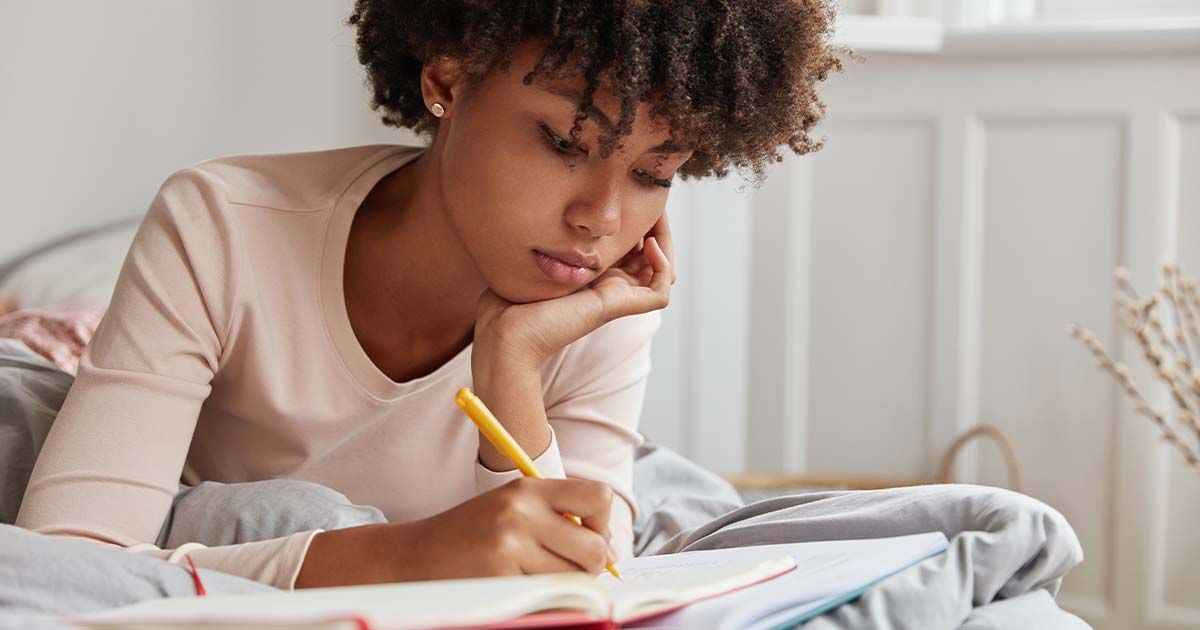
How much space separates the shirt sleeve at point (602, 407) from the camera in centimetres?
129

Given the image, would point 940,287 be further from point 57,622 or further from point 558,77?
point 57,622

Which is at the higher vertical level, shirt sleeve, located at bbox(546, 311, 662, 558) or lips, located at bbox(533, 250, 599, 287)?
lips, located at bbox(533, 250, 599, 287)

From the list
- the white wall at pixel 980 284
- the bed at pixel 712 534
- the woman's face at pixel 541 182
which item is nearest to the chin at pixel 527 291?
the woman's face at pixel 541 182

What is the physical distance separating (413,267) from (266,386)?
19cm

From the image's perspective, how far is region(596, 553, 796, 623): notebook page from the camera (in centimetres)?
72

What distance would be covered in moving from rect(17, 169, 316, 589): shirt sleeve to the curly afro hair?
267mm

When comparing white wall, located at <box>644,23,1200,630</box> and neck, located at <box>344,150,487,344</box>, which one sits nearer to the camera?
neck, located at <box>344,150,487,344</box>

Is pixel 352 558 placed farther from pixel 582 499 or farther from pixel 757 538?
pixel 757 538

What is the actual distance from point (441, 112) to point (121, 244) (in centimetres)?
121

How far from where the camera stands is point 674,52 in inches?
40.1

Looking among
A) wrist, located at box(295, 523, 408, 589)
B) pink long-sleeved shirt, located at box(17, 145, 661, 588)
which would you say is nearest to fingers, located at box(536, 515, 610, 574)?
wrist, located at box(295, 523, 408, 589)

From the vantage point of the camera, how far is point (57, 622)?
68cm

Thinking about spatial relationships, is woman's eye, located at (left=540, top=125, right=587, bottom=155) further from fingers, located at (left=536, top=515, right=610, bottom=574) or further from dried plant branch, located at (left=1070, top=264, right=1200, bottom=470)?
dried plant branch, located at (left=1070, top=264, right=1200, bottom=470)

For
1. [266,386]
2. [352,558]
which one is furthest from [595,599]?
[266,386]
